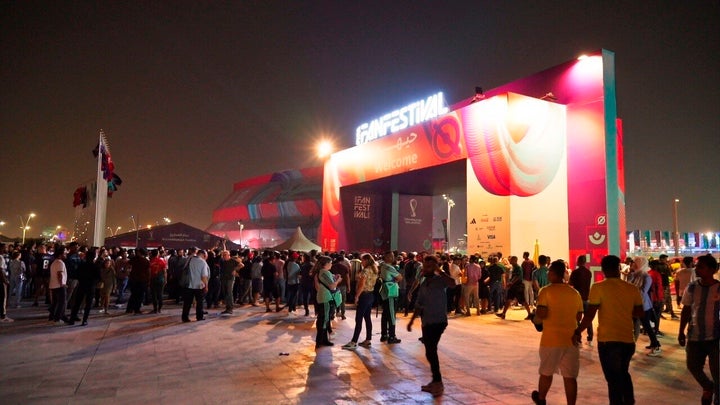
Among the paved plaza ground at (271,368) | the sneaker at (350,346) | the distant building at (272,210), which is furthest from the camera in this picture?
the distant building at (272,210)

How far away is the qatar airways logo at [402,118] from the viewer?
22.2m

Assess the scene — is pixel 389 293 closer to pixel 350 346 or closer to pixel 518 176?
pixel 350 346

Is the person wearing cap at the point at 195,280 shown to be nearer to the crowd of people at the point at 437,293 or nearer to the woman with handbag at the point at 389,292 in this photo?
the crowd of people at the point at 437,293

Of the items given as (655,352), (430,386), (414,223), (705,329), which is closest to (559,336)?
(705,329)

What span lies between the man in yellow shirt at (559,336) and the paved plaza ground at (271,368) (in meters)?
0.90

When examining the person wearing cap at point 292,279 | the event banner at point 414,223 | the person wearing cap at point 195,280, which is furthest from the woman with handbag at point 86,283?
the event banner at point 414,223

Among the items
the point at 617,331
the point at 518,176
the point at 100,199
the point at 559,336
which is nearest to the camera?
the point at 617,331

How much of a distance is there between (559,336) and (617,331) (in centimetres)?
53

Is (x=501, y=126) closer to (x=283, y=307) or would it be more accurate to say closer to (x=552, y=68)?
(x=552, y=68)

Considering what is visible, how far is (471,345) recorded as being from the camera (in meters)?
9.23

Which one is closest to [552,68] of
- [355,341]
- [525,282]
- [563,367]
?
[525,282]

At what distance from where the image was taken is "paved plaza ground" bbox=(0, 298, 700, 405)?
18.8ft

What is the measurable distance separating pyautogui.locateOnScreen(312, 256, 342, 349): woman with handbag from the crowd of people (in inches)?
0.7

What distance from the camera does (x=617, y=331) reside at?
4.69m
